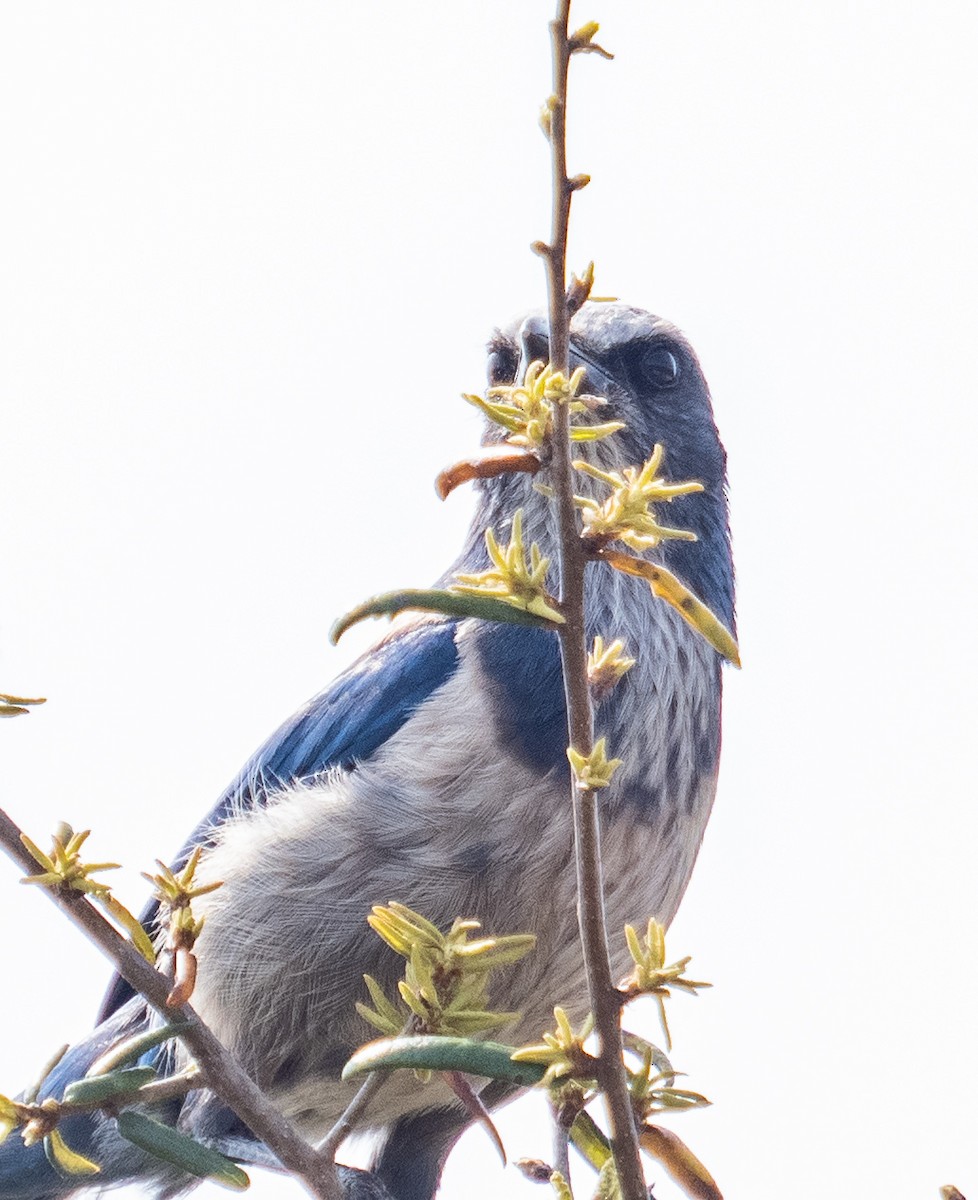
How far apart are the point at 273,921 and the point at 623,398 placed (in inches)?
68.0

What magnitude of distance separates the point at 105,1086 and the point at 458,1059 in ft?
1.36

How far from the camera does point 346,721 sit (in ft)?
14.1

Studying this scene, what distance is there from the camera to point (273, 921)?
386 cm

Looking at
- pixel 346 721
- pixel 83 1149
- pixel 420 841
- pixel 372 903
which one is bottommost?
pixel 83 1149

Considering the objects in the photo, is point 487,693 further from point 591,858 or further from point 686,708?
point 591,858

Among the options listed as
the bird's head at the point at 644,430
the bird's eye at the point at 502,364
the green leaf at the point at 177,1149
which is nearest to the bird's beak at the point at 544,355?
the bird's head at the point at 644,430

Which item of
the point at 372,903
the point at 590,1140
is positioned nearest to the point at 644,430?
the point at 372,903

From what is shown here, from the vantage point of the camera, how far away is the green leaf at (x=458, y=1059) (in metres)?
1.84

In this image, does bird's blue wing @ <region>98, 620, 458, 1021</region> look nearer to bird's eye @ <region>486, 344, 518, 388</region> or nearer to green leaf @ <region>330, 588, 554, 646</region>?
bird's eye @ <region>486, 344, 518, 388</region>

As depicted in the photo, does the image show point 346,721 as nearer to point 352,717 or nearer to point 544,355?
point 352,717

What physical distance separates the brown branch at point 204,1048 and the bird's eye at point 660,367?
316 centimetres

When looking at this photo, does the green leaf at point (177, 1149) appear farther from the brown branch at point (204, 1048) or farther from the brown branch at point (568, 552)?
the brown branch at point (568, 552)

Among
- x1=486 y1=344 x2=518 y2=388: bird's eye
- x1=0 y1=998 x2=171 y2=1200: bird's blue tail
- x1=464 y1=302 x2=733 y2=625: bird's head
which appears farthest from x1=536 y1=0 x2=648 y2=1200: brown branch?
x1=486 y1=344 x2=518 y2=388: bird's eye

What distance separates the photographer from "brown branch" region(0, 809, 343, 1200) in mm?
1738
